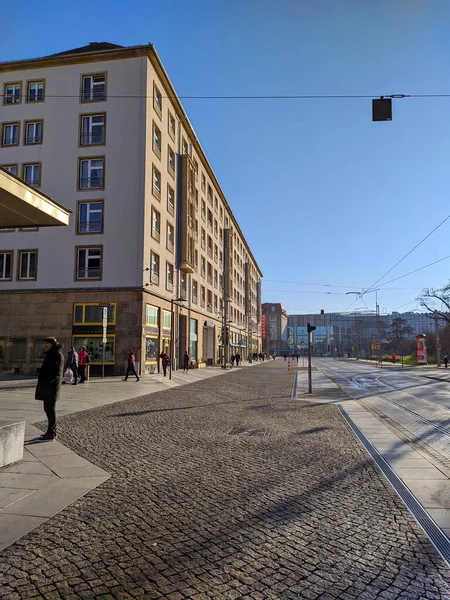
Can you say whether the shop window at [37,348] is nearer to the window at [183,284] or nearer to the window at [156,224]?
the window at [156,224]

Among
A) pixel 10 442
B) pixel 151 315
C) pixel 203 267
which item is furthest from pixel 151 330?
pixel 10 442

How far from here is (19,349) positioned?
101 feet

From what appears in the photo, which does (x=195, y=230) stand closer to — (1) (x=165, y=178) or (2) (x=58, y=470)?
(1) (x=165, y=178)

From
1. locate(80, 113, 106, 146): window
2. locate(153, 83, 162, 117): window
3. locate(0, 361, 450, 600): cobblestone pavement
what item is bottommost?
locate(0, 361, 450, 600): cobblestone pavement

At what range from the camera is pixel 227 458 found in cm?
711

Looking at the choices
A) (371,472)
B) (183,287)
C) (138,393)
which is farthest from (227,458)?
(183,287)

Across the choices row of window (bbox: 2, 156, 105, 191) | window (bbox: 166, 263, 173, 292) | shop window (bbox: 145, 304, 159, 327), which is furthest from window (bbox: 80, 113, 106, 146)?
shop window (bbox: 145, 304, 159, 327)

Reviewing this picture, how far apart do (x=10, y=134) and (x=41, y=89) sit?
3908 mm

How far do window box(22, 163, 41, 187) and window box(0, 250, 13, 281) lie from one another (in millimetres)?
5135

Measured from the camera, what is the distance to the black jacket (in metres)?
8.09

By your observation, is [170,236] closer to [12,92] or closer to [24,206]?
[12,92]

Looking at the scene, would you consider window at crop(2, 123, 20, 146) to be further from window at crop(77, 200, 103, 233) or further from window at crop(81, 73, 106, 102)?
window at crop(77, 200, 103, 233)

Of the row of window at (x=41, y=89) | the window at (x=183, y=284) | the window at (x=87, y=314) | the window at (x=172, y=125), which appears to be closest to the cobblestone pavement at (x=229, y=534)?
the window at (x=87, y=314)

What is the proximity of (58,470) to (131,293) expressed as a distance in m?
23.8
